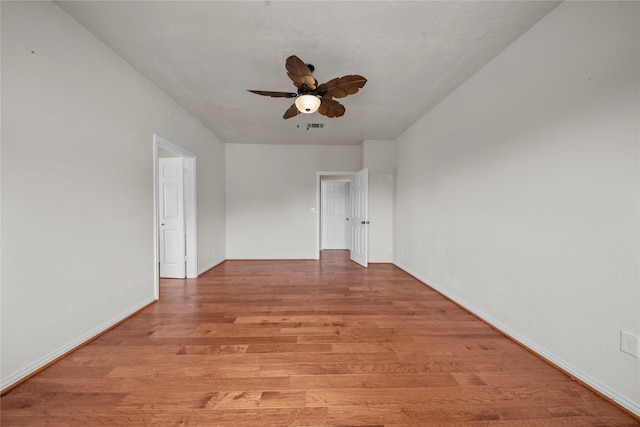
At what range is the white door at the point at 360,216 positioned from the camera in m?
4.64

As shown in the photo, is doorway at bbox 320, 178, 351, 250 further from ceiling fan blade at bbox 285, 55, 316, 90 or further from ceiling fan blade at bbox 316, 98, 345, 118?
ceiling fan blade at bbox 285, 55, 316, 90

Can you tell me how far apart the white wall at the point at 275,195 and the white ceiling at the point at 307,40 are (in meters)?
2.24

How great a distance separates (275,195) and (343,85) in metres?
3.68

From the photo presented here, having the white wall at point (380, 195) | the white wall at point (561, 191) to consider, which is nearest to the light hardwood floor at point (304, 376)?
the white wall at point (561, 191)

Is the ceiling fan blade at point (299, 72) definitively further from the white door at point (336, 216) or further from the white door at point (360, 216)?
the white door at point (336, 216)

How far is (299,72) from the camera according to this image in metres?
1.98

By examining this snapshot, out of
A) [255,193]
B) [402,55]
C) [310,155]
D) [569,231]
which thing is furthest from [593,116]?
[255,193]

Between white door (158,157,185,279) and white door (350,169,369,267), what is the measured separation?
3.26 metres

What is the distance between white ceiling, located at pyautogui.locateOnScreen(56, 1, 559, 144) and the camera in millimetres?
1748

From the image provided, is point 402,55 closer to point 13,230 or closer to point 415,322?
point 415,322

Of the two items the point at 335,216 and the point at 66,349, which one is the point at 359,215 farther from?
the point at 66,349

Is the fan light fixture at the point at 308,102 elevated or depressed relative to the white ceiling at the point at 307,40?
depressed

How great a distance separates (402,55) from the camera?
2.28m

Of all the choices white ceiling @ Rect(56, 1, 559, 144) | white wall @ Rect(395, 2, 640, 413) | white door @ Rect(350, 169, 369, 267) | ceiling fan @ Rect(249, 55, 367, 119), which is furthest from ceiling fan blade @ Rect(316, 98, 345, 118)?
white door @ Rect(350, 169, 369, 267)
